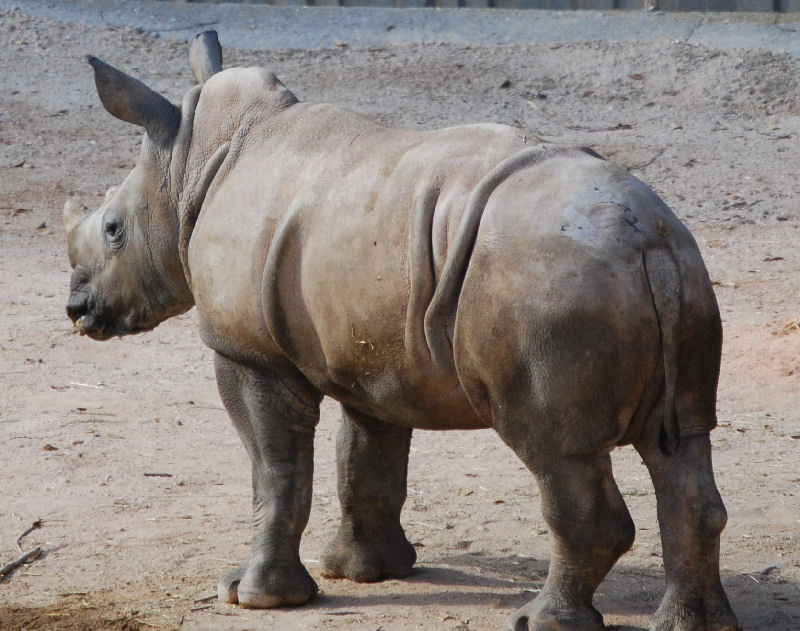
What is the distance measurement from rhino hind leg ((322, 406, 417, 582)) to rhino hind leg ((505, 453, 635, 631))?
3.57 feet

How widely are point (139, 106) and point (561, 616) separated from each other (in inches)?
94.2

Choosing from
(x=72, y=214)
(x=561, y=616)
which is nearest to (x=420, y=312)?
(x=561, y=616)

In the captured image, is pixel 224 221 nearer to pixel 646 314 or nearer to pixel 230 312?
pixel 230 312

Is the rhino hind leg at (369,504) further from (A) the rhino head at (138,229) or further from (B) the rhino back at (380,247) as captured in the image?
(A) the rhino head at (138,229)

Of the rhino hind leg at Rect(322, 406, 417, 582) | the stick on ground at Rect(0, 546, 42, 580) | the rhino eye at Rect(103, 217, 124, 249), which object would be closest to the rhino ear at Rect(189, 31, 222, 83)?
the rhino eye at Rect(103, 217, 124, 249)

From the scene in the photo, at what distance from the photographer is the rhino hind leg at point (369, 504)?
511cm

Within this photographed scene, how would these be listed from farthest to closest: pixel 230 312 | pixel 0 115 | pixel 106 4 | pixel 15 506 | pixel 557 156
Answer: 1. pixel 106 4
2. pixel 0 115
3. pixel 15 506
4. pixel 230 312
5. pixel 557 156

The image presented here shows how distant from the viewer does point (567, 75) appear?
13742 millimetres

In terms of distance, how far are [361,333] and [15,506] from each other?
8.01 feet

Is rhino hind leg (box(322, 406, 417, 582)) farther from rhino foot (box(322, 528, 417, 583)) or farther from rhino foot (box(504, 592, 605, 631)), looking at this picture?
rhino foot (box(504, 592, 605, 631))

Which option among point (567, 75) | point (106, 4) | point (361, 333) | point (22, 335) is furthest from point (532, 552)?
point (106, 4)

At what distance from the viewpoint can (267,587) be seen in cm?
476

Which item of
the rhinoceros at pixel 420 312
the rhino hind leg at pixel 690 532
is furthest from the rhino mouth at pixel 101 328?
the rhino hind leg at pixel 690 532

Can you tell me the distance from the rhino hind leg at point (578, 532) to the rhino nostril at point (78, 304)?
2.18 metres
